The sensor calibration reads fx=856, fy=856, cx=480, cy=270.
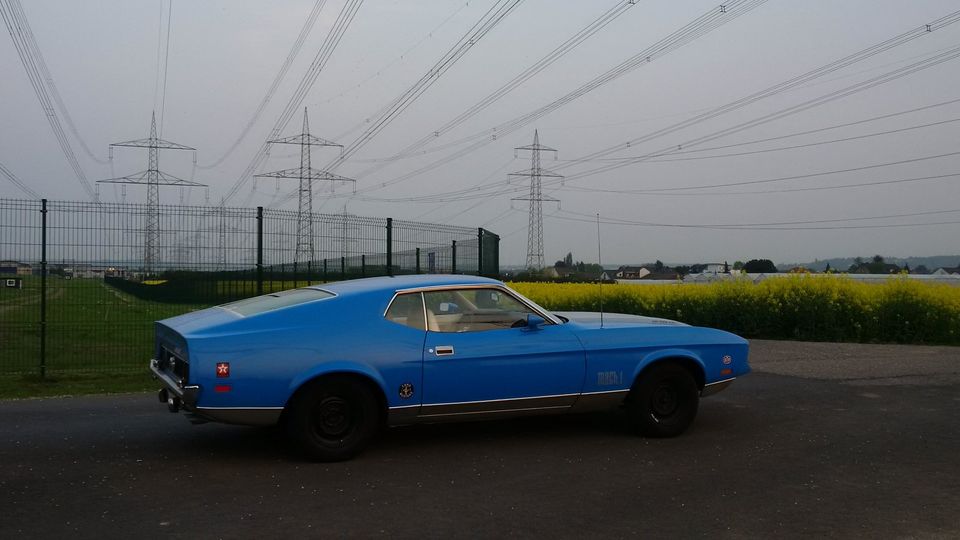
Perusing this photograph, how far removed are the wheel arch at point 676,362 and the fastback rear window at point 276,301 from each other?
8.39ft

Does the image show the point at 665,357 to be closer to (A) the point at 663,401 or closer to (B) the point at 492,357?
(A) the point at 663,401

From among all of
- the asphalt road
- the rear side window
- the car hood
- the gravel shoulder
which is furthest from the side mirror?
the gravel shoulder

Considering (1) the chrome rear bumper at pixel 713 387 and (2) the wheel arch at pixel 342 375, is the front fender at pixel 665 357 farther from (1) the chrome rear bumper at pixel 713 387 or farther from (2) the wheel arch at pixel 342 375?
(2) the wheel arch at pixel 342 375

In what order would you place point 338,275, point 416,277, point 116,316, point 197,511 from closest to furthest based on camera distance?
1. point 197,511
2. point 416,277
3. point 338,275
4. point 116,316

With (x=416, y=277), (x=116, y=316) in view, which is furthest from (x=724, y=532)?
(x=116, y=316)

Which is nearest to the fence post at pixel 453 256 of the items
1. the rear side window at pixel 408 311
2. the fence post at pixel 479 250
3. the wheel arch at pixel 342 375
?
the fence post at pixel 479 250

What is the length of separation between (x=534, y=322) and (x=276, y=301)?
208cm

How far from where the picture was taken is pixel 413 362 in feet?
20.7

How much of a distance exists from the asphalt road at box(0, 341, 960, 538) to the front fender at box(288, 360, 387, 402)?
1.95ft

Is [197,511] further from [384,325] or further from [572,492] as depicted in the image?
[572,492]

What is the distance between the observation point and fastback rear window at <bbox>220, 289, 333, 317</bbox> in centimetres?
657

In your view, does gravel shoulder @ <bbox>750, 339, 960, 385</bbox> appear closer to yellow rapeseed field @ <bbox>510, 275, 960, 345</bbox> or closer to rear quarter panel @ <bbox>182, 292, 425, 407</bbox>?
yellow rapeseed field @ <bbox>510, 275, 960, 345</bbox>

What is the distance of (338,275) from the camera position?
14.1 meters

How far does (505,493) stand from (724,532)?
1405 millimetres
